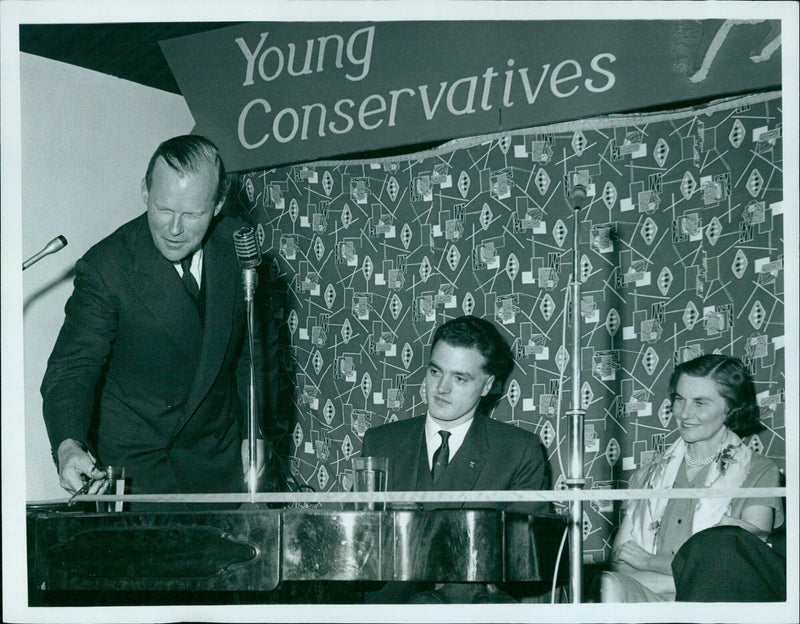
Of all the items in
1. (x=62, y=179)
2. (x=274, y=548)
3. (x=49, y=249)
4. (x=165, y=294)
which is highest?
(x=62, y=179)

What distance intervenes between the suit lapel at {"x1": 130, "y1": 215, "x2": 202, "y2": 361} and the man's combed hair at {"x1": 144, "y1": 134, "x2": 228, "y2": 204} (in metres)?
0.23

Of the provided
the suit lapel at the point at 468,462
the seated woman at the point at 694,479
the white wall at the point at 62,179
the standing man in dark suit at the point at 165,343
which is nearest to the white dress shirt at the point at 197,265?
the standing man in dark suit at the point at 165,343

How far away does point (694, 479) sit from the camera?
3010mm

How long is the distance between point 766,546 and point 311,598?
4.34 feet

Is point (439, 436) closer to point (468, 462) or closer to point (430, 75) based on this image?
point (468, 462)

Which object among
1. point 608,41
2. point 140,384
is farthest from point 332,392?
point 608,41

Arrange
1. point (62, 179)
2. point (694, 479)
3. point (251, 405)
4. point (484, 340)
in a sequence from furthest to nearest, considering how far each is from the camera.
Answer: point (484, 340), point (62, 179), point (694, 479), point (251, 405)

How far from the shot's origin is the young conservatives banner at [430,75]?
10.1ft

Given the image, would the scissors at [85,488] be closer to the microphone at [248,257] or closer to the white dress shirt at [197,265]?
the microphone at [248,257]

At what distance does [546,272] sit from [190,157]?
119 cm

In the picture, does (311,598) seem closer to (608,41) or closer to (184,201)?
(184,201)

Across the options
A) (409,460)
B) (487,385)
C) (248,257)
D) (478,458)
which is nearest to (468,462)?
(478,458)

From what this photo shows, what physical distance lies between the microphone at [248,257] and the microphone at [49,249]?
666 millimetres

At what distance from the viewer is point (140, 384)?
309 cm
